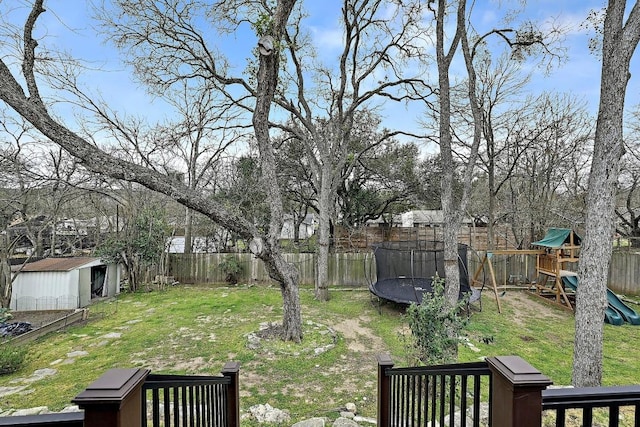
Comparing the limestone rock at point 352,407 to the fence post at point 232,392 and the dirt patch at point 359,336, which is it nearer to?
the fence post at point 232,392

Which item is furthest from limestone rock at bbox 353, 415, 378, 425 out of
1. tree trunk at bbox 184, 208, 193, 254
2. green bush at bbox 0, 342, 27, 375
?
tree trunk at bbox 184, 208, 193, 254

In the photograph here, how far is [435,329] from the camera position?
3.25 meters

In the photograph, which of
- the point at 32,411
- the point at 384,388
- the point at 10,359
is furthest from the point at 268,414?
the point at 10,359

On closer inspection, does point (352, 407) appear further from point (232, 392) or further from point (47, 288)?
point (47, 288)

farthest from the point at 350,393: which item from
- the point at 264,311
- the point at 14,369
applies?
the point at 14,369

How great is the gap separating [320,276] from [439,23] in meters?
5.73

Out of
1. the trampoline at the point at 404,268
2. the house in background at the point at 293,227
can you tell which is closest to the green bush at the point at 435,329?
the trampoline at the point at 404,268

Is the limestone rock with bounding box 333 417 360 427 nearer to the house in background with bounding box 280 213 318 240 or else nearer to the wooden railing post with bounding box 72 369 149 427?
the wooden railing post with bounding box 72 369 149 427

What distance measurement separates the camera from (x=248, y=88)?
22.9ft

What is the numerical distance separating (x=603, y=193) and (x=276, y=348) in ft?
14.7

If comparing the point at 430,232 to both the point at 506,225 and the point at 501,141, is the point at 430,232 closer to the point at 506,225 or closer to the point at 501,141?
the point at 506,225

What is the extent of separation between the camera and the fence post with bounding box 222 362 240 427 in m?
2.37

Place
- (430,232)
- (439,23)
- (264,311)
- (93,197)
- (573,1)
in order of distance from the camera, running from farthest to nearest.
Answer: (430,232)
(93,197)
(264,311)
(573,1)
(439,23)

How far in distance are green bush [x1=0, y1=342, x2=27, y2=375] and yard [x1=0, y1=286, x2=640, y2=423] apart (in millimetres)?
130
